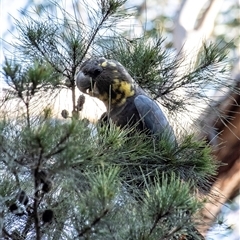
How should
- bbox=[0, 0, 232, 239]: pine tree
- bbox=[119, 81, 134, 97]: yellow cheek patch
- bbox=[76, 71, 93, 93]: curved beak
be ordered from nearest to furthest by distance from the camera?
1. bbox=[0, 0, 232, 239]: pine tree
2. bbox=[76, 71, 93, 93]: curved beak
3. bbox=[119, 81, 134, 97]: yellow cheek patch

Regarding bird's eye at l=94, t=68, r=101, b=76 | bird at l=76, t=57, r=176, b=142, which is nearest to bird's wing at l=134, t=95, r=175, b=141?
bird at l=76, t=57, r=176, b=142

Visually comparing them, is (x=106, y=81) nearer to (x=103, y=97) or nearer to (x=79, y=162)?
(x=103, y=97)

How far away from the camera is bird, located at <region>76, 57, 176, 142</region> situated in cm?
101

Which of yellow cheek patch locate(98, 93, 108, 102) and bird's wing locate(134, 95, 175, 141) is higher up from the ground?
bird's wing locate(134, 95, 175, 141)

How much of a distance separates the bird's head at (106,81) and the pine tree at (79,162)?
0.03 metres

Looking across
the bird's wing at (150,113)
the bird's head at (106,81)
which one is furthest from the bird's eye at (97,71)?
the bird's wing at (150,113)

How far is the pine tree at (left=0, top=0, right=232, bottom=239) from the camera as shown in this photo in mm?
630

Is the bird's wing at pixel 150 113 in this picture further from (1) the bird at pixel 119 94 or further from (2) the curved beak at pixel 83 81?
(2) the curved beak at pixel 83 81

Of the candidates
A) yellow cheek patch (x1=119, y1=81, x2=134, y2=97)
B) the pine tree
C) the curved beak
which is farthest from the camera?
yellow cheek patch (x1=119, y1=81, x2=134, y2=97)

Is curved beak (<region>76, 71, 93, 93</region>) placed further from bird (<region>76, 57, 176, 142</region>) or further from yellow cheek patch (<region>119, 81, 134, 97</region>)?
yellow cheek patch (<region>119, 81, 134, 97</region>)

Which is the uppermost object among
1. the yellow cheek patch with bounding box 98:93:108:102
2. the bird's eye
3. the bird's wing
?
the bird's eye

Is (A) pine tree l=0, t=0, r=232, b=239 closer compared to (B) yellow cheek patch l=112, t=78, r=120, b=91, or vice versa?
(A) pine tree l=0, t=0, r=232, b=239

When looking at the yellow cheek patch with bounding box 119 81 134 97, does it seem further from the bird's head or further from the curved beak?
the curved beak

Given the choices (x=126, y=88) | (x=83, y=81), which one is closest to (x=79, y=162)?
(x=83, y=81)
